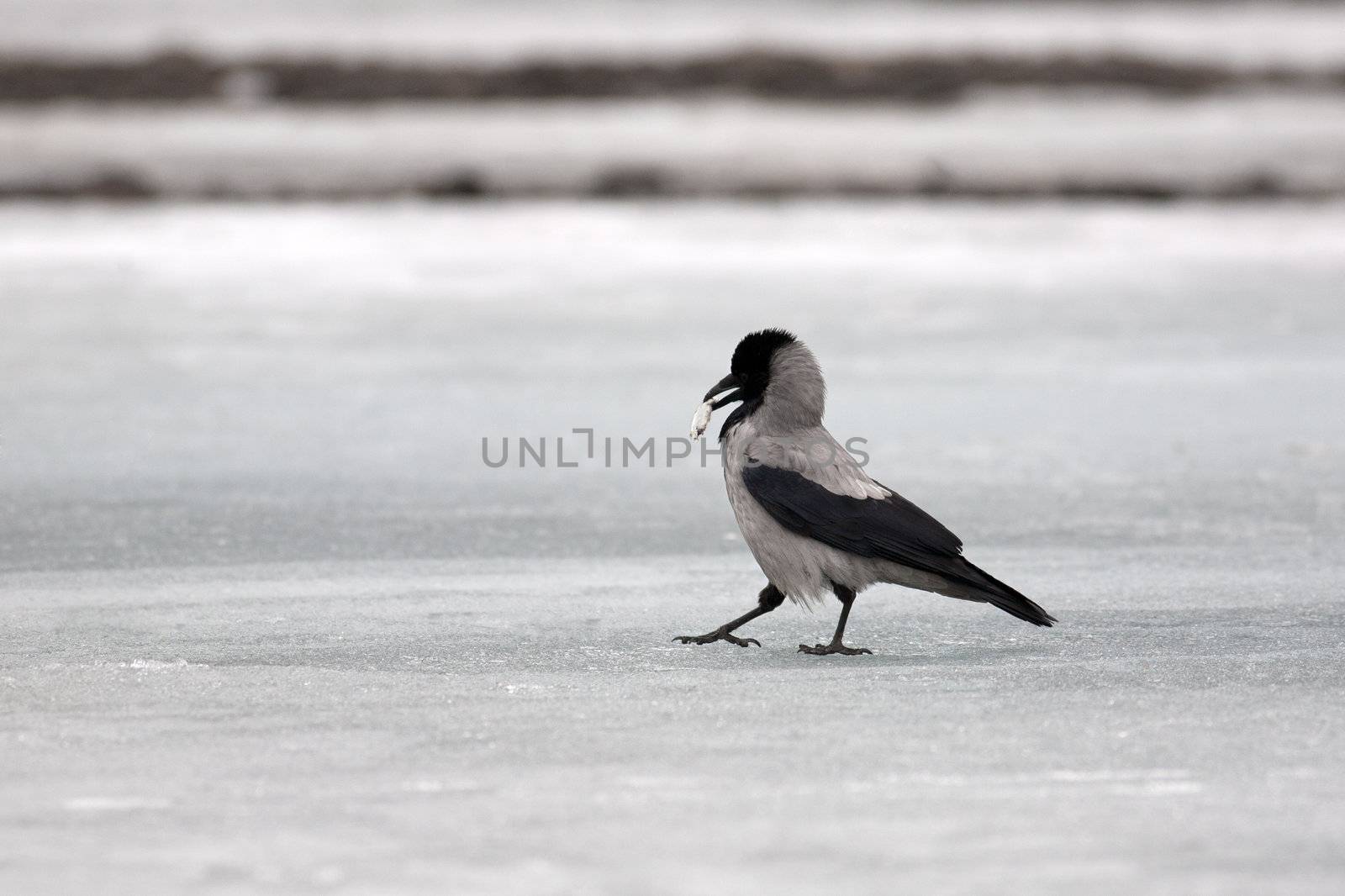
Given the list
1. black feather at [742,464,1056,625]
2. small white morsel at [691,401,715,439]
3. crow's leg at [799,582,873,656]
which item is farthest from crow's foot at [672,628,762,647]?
small white morsel at [691,401,715,439]

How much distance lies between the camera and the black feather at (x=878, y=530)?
4023 millimetres

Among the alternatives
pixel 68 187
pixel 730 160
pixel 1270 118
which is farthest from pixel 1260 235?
pixel 68 187

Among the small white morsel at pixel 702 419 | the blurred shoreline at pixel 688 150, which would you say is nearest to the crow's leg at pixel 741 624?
the small white morsel at pixel 702 419

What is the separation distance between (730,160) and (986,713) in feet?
49.7

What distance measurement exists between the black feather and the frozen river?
0.17 meters

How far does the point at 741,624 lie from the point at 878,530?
0.43m

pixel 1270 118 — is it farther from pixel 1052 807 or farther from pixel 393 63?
pixel 1052 807

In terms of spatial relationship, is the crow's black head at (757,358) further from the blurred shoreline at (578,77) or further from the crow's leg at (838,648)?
the blurred shoreline at (578,77)

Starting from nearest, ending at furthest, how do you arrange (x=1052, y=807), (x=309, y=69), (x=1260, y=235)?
1. (x=1052, y=807)
2. (x=1260, y=235)
3. (x=309, y=69)

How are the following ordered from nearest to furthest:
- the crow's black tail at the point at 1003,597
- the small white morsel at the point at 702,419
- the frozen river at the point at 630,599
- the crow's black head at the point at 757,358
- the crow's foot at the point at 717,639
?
the frozen river at the point at 630,599 → the crow's black tail at the point at 1003,597 → the crow's foot at the point at 717,639 → the crow's black head at the point at 757,358 → the small white morsel at the point at 702,419

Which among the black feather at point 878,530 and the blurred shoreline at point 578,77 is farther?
the blurred shoreline at point 578,77

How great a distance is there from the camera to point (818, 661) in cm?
409

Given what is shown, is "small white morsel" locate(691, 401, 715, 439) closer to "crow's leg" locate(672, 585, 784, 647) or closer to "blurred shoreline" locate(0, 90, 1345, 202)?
"crow's leg" locate(672, 585, 784, 647)

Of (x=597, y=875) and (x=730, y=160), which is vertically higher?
(x=730, y=160)
